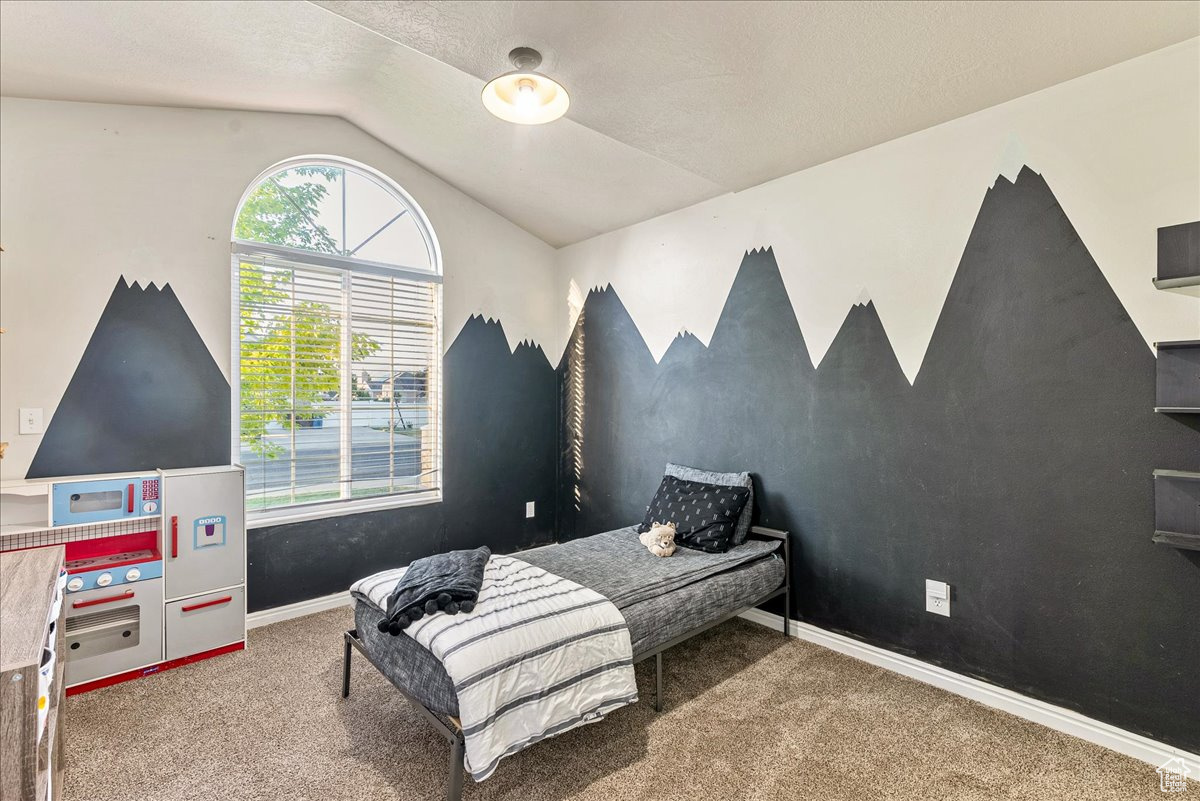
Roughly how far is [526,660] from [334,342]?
246 cm

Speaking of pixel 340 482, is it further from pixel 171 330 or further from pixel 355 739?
pixel 355 739

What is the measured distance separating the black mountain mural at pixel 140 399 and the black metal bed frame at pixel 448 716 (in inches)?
53.3

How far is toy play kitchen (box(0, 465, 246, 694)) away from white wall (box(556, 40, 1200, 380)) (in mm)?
2653

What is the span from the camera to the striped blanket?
1.66 m

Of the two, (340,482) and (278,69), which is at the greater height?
(278,69)

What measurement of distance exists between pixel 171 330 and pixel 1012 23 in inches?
147

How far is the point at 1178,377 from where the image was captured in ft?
5.82

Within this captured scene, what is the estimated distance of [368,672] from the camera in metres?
2.57

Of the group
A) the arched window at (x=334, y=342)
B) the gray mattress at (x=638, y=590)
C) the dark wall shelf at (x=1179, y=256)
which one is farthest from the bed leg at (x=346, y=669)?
the dark wall shelf at (x=1179, y=256)

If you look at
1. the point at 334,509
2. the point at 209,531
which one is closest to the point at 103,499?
the point at 209,531

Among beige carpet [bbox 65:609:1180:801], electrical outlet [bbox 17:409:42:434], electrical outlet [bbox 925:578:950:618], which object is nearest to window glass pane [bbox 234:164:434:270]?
electrical outlet [bbox 17:409:42:434]

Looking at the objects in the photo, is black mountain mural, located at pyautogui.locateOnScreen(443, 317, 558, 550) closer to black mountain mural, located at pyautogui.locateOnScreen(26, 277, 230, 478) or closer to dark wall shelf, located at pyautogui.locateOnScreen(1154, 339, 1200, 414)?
black mountain mural, located at pyautogui.locateOnScreen(26, 277, 230, 478)

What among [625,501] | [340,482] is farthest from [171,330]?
[625,501]

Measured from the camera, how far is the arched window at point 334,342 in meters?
3.16
